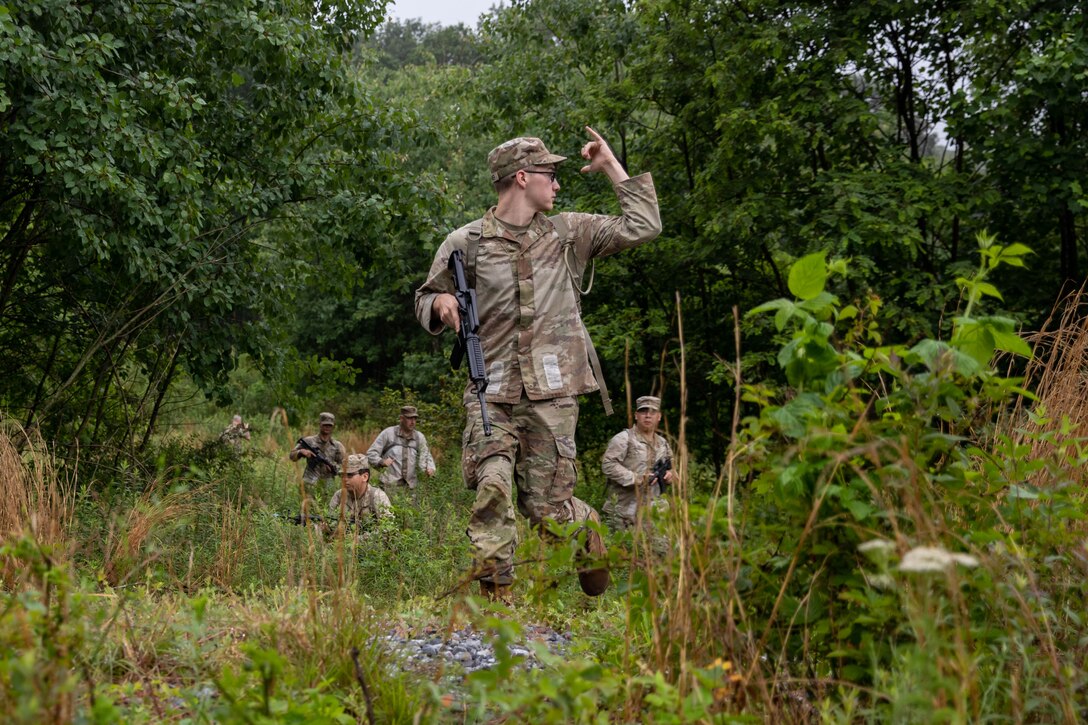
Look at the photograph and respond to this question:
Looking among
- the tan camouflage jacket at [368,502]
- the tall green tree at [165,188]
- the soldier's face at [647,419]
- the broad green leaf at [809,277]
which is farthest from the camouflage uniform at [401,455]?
the broad green leaf at [809,277]

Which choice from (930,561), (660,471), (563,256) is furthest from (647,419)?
(930,561)

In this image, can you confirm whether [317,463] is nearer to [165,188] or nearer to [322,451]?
[322,451]

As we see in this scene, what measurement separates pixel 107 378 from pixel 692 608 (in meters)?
8.31

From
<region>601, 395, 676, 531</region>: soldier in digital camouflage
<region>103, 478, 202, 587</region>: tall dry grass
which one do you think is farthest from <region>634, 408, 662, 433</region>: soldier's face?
<region>103, 478, 202, 587</region>: tall dry grass

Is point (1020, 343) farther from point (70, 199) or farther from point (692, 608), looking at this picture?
point (70, 199)

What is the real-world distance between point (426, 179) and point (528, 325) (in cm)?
687

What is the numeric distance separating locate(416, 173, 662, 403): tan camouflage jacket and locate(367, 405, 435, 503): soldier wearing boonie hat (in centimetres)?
814

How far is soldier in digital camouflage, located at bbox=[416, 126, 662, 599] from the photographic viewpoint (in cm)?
516

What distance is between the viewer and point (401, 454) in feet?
45.0

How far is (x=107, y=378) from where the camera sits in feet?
33.0

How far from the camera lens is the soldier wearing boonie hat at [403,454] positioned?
533 inches

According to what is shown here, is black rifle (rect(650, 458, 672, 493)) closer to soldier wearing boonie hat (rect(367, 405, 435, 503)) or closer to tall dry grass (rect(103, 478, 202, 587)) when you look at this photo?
soldier wearing boonie hat (rect(367, 405, 435, 503))

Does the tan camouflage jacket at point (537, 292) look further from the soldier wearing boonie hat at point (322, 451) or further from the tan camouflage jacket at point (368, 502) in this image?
the soldier wearing boonie hat at point (322, 451)

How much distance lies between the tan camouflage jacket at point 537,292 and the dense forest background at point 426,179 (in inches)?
135
